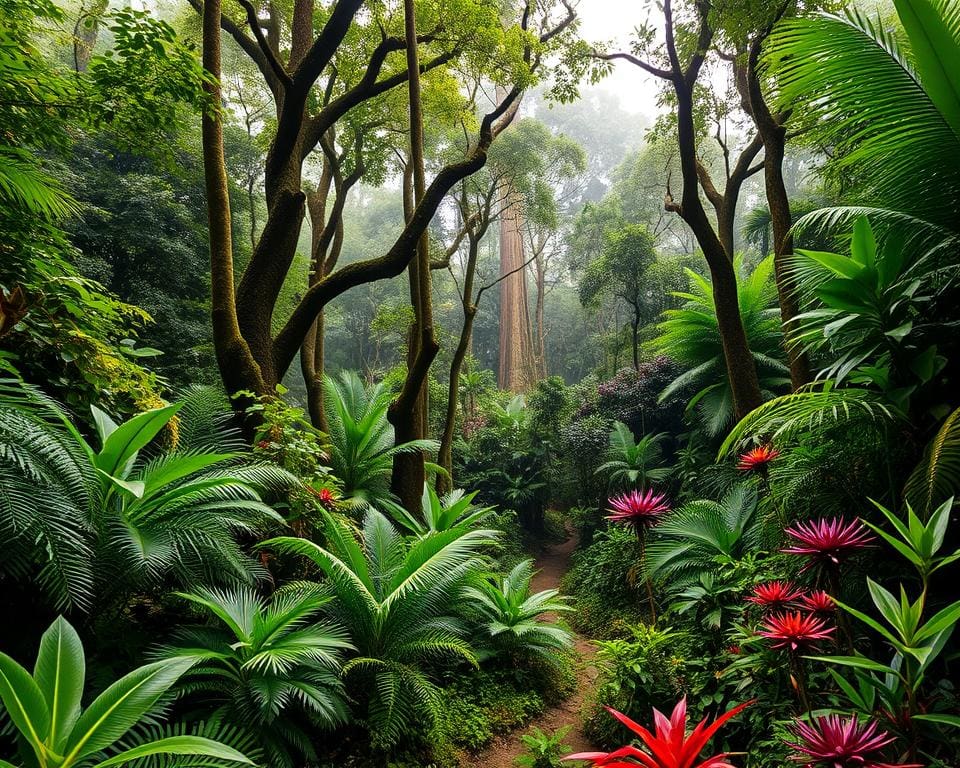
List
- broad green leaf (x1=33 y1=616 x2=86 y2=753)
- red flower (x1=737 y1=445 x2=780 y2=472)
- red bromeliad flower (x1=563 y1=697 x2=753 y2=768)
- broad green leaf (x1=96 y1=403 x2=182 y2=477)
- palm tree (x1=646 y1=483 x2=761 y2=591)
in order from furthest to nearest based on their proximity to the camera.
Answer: palm tree (x1=646 y1=483 x2=761 y2=591) < red flower (x1=737 y1=445 x2=780 y2=472) < broad green leaf (x1=96 y1=403 x2=182 y2=477) < broad green leaf (x1=33 y1=616 x2=86 y2=753) < red bromeliad flower (x1=563 y1=697 x2=753 y2=768)

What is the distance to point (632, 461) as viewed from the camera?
802cm

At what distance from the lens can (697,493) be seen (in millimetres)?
6812

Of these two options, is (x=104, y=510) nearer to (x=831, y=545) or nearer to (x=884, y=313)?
(x=831, y=545)

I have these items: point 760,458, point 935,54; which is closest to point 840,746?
point 760,458

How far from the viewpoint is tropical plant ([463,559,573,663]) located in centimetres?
414

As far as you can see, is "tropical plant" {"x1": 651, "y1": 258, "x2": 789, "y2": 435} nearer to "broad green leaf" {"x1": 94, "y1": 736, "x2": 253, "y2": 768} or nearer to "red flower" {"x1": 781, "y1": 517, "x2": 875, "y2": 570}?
"red flower" {"x1": 781, "y1": 517, "x2": 875, "y2": 570}

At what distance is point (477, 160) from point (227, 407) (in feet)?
11.8

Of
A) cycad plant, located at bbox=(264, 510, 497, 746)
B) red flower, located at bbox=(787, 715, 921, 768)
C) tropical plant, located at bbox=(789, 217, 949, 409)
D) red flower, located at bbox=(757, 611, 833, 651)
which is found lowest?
cycad plant, located at bbox=(264, 510, 497, 746)

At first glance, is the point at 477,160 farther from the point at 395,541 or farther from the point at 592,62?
the point at 395,541

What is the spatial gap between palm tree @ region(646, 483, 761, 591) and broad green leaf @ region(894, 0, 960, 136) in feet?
10.4

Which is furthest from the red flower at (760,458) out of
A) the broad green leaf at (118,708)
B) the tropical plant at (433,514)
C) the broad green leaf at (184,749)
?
the broad green leaf at (118,708)

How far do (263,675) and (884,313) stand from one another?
407 centimetres

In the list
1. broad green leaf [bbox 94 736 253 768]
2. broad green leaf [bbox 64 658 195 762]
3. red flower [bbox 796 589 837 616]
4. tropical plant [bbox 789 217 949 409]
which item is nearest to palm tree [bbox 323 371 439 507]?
broad green leaf [bbox 64 658 195 762]

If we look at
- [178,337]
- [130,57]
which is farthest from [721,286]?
[178,337]
